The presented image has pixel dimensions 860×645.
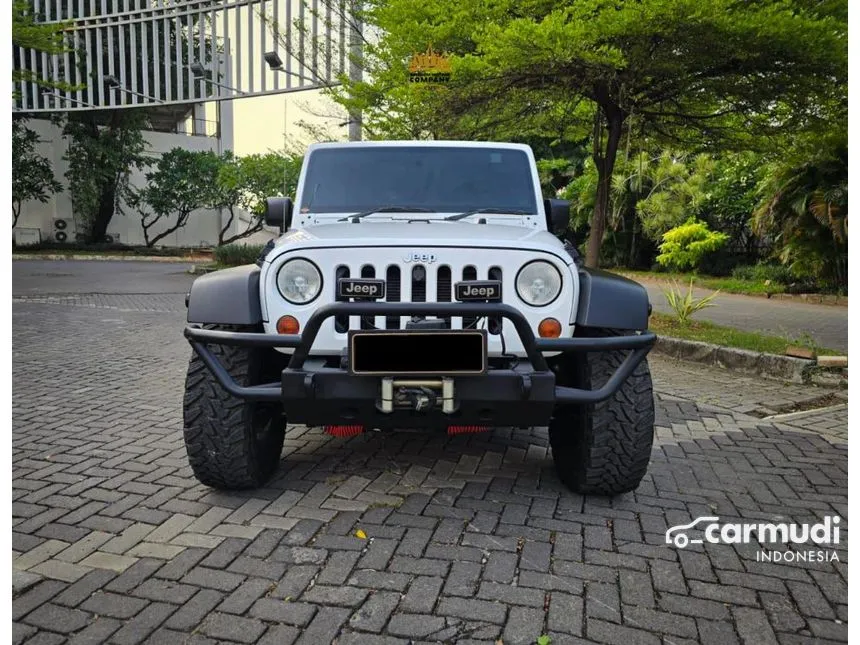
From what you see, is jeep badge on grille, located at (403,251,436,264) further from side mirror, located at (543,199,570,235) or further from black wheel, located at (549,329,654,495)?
side mirror, located at (543,199,570,235)

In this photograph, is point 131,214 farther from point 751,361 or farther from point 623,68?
point 751,361

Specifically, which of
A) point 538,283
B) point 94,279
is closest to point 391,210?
point 538,283

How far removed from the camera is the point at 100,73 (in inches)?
897

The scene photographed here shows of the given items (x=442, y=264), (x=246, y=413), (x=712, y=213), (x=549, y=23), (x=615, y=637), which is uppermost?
(x=549, y=23)

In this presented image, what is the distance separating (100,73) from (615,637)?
83.0 ft

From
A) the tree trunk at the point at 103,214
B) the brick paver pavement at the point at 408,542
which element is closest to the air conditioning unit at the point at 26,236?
the tree trunk at the point at 103,214

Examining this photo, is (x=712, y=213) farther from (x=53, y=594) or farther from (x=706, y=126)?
(x=53, y=594)

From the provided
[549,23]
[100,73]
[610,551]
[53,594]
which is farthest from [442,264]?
[100,73]

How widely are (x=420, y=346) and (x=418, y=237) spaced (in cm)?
67

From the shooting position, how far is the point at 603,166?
985 centimetres

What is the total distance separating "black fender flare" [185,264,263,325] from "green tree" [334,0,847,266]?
204 inches

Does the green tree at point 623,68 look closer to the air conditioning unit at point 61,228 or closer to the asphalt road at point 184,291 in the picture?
the asphalt road at point 184,291

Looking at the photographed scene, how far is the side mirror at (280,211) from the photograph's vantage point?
169 inches

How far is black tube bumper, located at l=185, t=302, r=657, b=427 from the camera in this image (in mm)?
2727
